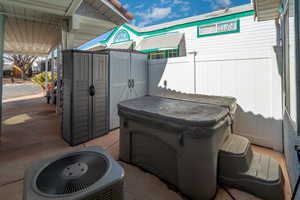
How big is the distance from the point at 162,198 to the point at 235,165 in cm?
96

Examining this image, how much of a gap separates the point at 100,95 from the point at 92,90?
Answer: 250mm

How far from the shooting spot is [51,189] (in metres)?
0.92

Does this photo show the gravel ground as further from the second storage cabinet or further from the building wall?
the building wall

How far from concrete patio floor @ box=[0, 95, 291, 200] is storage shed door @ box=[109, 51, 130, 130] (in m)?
0.54

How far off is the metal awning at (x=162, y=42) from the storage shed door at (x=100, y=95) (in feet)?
15.7

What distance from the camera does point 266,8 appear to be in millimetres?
3129

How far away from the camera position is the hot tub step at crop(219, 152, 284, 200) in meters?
1.74

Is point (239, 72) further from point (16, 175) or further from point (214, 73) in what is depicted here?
point (16, 175)

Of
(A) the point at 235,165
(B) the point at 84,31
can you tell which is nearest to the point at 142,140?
(A) the point at 235,165

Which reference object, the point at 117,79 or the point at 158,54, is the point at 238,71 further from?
the point at 158,54

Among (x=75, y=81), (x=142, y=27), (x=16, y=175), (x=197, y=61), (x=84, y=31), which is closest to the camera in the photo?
(x=16, y=175)

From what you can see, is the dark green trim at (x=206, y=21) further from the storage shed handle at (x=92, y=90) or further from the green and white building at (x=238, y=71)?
the storage shed handle at (x=92, y=90)

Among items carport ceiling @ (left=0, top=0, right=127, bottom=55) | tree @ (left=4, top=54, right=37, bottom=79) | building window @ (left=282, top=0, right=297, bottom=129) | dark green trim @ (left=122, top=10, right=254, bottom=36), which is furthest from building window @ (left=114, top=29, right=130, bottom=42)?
tree @ (left=4, top=54, right=37, bottom=79)

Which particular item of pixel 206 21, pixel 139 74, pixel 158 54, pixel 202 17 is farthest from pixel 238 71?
pixel 158 54
